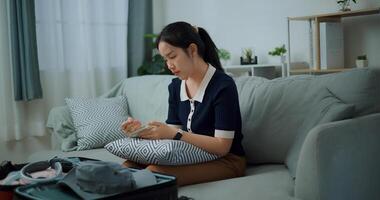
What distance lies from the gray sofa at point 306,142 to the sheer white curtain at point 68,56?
110 cm

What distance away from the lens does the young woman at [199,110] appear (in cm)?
169

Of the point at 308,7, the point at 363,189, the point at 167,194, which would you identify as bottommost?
the point at 363,189

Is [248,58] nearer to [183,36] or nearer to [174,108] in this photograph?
[174,108]

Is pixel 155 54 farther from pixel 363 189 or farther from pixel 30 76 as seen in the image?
pixel 363 189

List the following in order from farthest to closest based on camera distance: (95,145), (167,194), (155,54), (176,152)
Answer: (155,54)
(95,145)
(176,152)
(167,194)

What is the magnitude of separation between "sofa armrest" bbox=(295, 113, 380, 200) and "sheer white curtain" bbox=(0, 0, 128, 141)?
223 centimetres

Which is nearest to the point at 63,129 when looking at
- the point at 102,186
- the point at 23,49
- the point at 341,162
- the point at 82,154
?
the point at 82,154

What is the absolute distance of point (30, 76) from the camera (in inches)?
120

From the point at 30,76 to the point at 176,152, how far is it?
1813 mm

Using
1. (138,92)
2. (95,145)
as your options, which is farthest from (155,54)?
(95,145)

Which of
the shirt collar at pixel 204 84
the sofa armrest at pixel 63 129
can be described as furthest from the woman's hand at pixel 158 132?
the sofa armrest at pixel 63 129

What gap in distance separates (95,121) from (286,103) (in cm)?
117

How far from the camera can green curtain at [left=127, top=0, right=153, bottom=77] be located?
3670 millimetres

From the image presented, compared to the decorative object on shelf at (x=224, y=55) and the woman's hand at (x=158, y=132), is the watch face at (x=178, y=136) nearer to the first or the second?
the woman's hand at (x=158, y=132)
